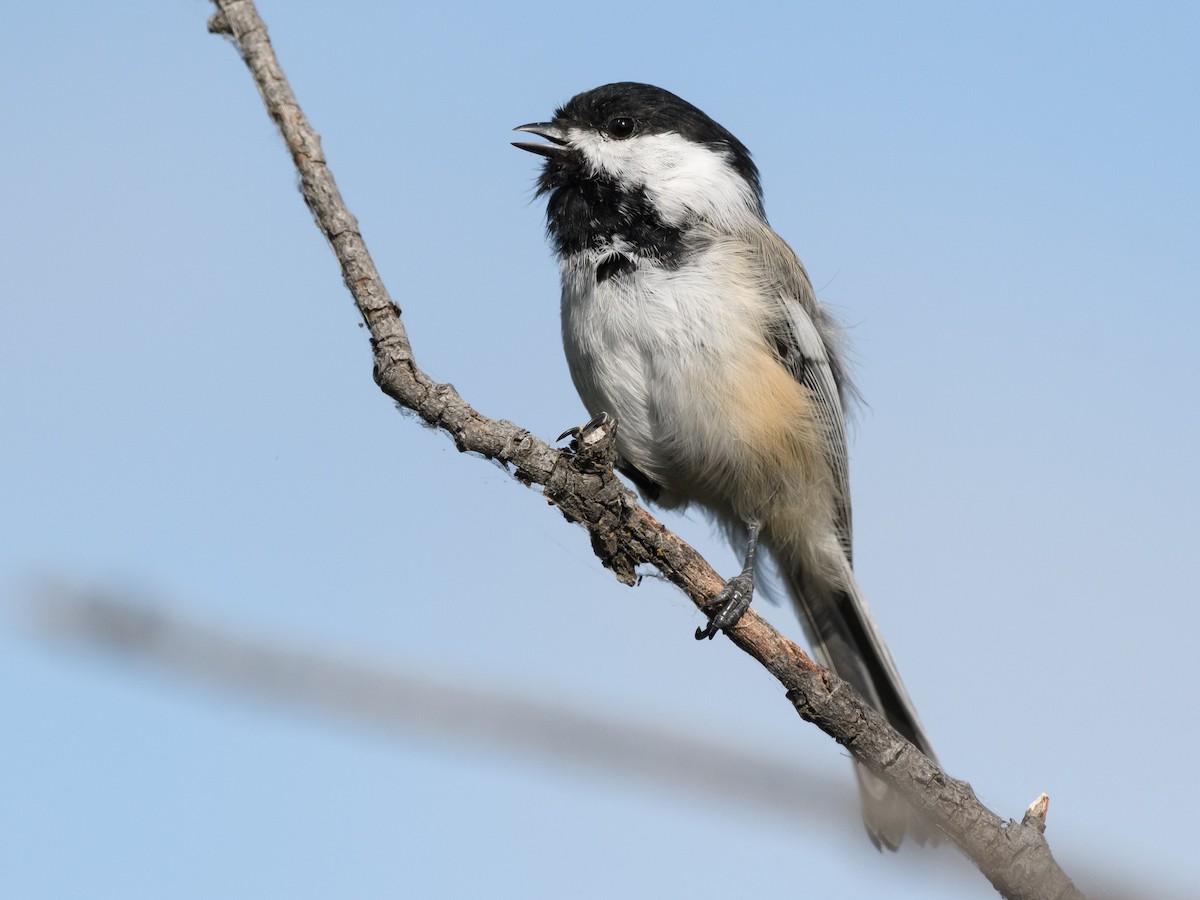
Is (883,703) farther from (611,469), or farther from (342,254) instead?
(342,254)

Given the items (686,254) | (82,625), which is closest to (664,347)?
(686,254)

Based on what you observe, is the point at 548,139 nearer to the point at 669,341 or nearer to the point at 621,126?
the point at 621,126

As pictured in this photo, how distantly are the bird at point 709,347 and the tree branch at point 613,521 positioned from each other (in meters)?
0.78

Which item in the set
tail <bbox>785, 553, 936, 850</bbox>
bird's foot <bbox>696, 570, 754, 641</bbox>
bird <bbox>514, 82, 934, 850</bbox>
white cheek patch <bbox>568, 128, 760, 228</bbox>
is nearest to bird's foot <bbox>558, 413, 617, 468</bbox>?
bird's foot <bbox>696, 570, 754, 641</bbox>

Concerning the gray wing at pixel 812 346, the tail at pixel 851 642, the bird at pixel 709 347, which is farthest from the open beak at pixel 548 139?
the tail at pixel 851 642

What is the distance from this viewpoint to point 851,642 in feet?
13.7

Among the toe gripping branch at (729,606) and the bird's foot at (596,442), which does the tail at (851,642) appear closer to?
the toe gripping branch at (729,606)

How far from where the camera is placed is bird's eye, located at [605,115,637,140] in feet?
13.3

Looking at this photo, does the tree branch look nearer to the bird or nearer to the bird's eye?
the bird

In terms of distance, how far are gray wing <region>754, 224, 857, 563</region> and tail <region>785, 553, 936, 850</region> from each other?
14cm

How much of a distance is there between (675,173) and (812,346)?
0.78 m

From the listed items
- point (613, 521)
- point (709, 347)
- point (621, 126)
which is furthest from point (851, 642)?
point (621, 126)

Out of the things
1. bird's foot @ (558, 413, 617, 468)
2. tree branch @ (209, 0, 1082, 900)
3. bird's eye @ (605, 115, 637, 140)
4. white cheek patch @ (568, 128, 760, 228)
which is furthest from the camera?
bird's eye @ (605, 115, 637, 140)

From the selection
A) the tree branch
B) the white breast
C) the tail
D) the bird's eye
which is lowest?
the tree branch
